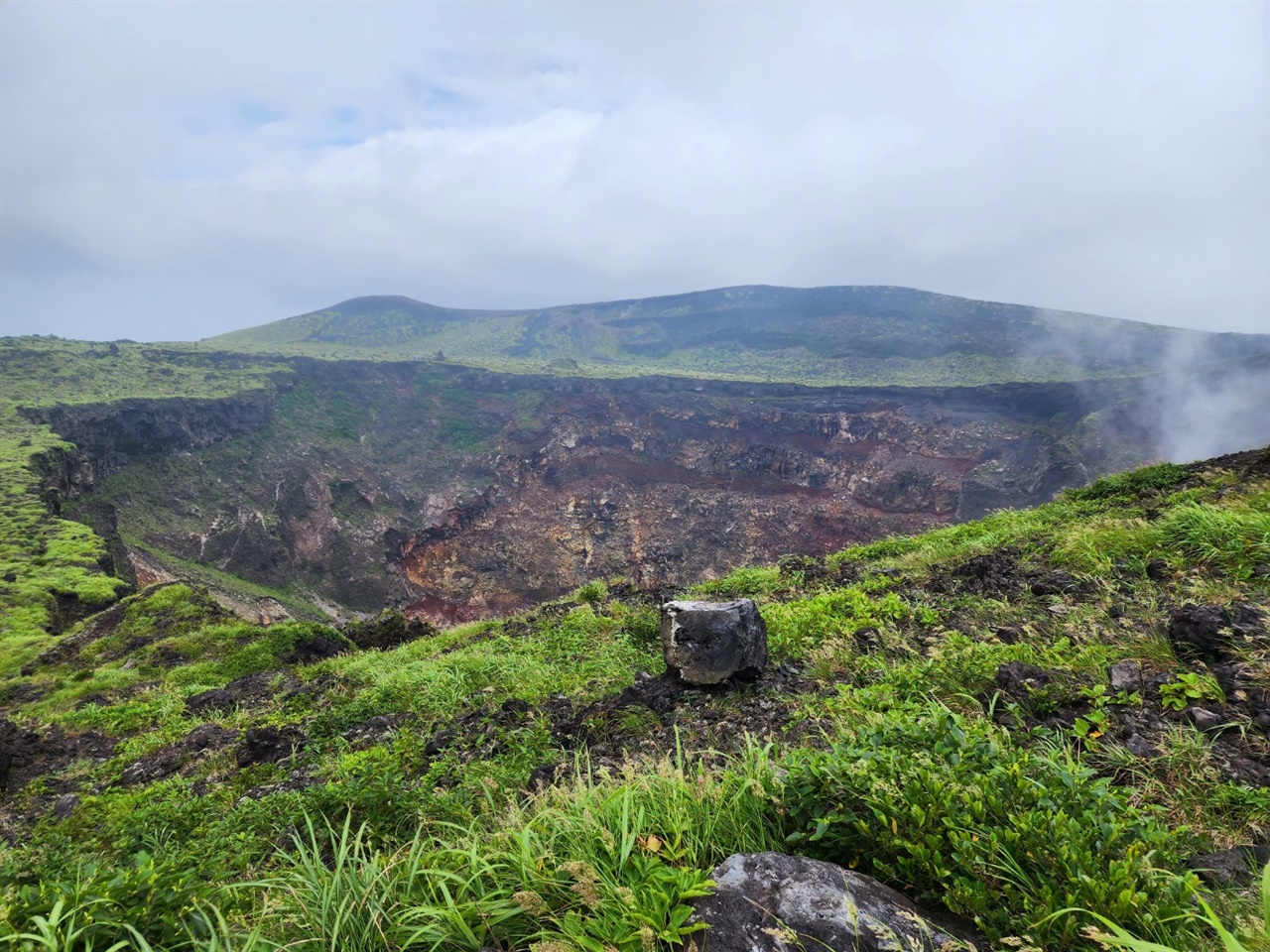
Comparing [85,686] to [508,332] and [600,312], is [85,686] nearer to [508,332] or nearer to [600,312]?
[508,332]

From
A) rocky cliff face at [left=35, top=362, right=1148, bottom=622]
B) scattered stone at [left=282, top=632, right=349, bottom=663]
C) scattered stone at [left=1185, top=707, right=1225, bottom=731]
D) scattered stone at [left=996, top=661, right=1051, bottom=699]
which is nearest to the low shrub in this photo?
scattered stone at [left=1185, top=707, right=1225, bottom=731]

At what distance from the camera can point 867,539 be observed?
132ft

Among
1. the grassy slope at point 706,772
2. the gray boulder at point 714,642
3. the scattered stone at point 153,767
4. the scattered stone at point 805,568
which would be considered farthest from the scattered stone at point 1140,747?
the scattered stone at point 153,767

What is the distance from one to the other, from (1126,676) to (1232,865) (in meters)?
1.90

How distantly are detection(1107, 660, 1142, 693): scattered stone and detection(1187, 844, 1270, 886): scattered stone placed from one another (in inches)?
61.1

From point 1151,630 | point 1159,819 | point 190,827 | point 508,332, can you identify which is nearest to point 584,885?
point 1159,819

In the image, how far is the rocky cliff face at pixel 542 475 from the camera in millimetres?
35531

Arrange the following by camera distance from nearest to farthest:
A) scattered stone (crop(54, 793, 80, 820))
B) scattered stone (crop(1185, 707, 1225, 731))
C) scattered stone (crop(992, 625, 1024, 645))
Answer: scattered stone (crop(1185, 707, 1225, 731))
scattered stone (crop(992, 625, 1024, 645))
scattered stone (crop(54, 793, 80, 820))

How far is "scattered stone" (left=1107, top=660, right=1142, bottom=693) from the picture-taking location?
11.5 ft

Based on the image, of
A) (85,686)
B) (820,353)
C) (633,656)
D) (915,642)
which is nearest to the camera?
(915,642)

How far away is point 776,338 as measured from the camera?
9238 cm

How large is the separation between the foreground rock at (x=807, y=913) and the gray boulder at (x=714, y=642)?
4081mm

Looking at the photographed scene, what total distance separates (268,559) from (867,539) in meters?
40.8

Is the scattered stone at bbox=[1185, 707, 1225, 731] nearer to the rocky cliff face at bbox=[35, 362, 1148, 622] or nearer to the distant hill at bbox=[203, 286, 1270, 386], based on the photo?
the rocky cliff face at bbox=[35, 362, 1148, 622]
